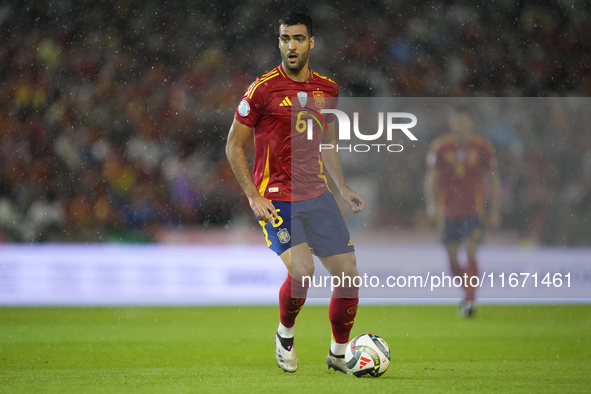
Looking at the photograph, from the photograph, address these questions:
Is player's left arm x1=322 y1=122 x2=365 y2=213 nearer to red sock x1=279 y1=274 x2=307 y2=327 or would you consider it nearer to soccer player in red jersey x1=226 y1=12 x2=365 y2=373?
soccer player in red jersey x1=226 y1=12 x2=365 y2=373

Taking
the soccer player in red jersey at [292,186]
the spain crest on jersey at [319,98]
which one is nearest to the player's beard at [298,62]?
the soccer player in red jersey at [292,186]

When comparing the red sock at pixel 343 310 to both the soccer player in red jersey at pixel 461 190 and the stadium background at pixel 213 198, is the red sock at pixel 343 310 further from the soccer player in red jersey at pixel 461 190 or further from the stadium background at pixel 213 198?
the soccer player in red jersey at pixel 461 190

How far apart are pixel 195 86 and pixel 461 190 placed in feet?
15.7

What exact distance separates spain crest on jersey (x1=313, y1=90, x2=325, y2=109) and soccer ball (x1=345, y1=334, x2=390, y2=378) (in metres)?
1.25

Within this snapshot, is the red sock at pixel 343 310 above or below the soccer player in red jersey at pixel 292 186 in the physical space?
below

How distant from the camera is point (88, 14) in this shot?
10492mm

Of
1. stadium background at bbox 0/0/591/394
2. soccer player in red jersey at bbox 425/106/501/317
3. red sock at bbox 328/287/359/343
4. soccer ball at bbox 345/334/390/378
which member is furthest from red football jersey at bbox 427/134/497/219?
soccer ball at bbox 345/334/390/378

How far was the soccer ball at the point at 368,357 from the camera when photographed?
3566 millimetres

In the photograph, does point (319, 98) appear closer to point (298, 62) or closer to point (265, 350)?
point (298, 62)

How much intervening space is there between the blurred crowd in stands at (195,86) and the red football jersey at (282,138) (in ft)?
14.6

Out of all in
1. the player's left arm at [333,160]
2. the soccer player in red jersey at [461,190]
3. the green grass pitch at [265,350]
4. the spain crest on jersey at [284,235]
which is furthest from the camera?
the soccer player in red jersey at [461,190]

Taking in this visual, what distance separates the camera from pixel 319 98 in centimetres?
388

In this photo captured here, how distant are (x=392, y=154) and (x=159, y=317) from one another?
358 cm

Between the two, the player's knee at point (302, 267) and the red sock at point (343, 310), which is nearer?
the player's knee at point (302, 267)
